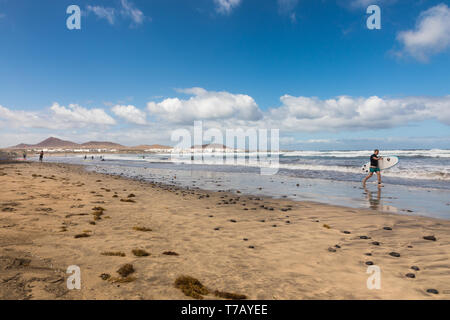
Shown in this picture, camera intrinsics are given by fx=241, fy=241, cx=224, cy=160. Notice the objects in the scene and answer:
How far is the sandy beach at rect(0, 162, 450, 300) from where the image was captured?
4145mm

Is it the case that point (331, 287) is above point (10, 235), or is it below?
below

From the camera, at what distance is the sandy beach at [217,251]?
414 centimetres

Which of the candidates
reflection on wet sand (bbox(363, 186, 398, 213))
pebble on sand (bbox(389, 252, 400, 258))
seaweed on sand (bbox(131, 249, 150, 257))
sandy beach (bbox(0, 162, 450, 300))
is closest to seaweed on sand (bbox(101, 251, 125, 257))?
sandy beach (bbox(0, 162, 450, 300))

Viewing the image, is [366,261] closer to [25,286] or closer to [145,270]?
[145,270]

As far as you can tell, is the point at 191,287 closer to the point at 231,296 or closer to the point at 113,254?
the point at 231,296

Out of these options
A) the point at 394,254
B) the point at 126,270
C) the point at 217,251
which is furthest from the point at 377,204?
the point at 126,270

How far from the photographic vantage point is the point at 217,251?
6.05 m

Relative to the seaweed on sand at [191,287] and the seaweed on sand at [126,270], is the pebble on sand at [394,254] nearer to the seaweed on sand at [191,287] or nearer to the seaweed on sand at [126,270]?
the seaweed on sand at [191,287]

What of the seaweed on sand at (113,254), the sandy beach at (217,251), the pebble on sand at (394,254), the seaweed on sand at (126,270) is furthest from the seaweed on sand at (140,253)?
the pebble on sand at (394,254)

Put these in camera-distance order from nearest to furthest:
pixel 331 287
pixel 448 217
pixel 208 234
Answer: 1. pixel 331 287
2. pixel 208 234
3. pixel 448 217

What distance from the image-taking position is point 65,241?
6.00m
